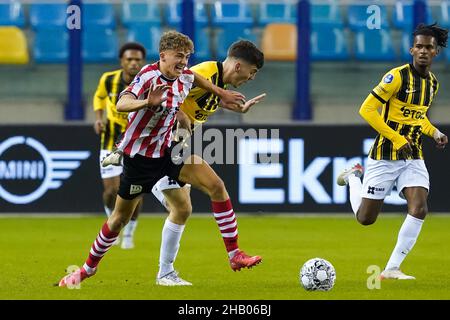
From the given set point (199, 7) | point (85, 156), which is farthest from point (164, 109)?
point (199, 7)

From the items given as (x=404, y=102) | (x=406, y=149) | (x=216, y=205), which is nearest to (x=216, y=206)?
(x=216, y=205)

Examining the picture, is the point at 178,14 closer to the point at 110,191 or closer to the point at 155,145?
the point at 110,191

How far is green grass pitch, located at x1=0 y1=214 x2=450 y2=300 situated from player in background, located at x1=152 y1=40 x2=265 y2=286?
0.92 ft

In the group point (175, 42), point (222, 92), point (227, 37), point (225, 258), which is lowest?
point (225, 258)

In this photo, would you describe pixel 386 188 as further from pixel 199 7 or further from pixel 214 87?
pixel 199 7

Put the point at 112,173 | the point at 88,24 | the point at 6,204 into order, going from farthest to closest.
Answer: the point at 88,24 → the point at 6,204 → the point at 112,173

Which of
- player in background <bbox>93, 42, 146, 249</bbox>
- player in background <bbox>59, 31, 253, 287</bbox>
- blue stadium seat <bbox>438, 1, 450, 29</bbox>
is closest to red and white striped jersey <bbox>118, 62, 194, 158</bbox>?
player in background <bbox>59, 31, 253, 287</bbox>

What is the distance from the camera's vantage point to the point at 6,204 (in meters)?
16.1

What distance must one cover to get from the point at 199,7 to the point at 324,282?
35.4 feet

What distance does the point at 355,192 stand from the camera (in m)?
10.4

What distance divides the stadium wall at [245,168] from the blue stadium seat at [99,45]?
2610 mm

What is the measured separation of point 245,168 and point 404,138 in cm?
663

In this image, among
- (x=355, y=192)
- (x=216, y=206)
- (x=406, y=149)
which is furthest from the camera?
(x=355, y=192)

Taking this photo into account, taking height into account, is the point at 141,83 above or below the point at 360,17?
below
